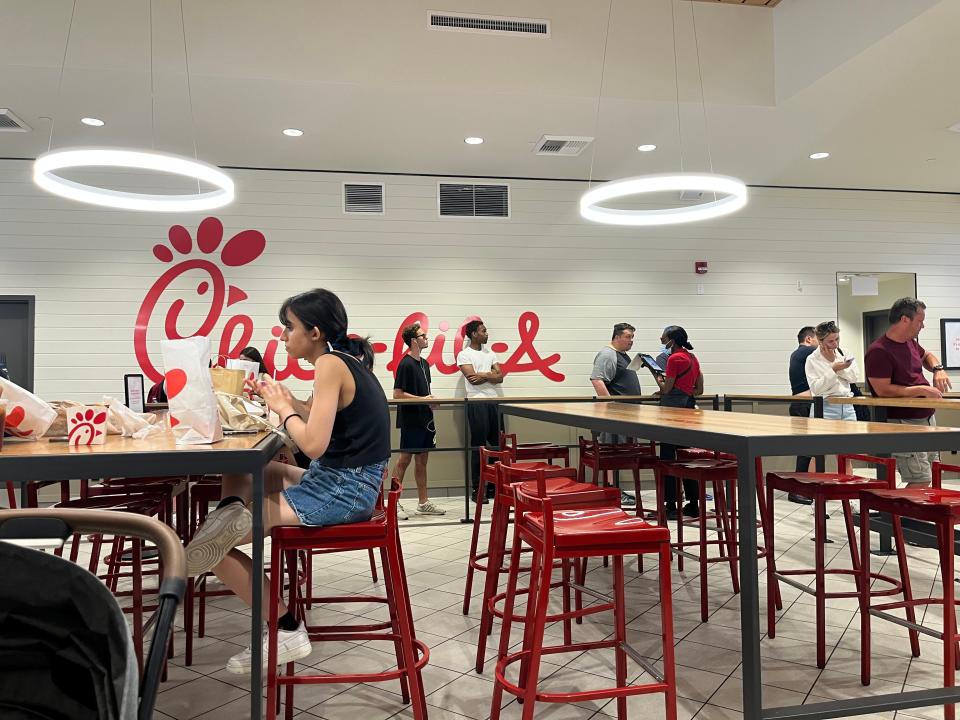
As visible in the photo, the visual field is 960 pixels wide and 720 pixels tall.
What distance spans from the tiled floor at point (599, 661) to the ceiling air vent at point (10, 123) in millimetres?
4558

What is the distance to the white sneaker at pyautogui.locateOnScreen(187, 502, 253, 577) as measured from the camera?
80.7 inches

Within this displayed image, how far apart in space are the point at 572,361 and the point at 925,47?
4.22 meters

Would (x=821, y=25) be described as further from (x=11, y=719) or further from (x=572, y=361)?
(x=11, y=719)

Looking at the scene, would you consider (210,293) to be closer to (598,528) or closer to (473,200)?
(473,200)

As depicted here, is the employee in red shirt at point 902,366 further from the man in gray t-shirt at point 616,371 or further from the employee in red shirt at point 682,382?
the man in gray t-shirt at point 616,371

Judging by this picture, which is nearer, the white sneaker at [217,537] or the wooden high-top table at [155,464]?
the wooden high-top table at [155,464]

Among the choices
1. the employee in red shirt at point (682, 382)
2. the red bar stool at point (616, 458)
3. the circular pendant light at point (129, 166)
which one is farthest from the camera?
the employee in red shirt at point (682, 382)

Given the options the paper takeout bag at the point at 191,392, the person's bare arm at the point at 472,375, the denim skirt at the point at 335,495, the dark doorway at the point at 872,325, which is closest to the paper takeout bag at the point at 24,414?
the paper takeout bag at the point at 191,392

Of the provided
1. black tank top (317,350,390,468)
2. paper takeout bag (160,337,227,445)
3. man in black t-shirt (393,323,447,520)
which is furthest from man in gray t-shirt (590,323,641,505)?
paper takeout bag (160,337,227,445)

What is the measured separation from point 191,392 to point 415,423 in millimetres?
4073

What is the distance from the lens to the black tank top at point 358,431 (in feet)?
7.88

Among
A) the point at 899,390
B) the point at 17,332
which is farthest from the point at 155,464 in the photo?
the point at 17,332

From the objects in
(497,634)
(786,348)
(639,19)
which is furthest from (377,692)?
(786,348)

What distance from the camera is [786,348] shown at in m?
8.17
